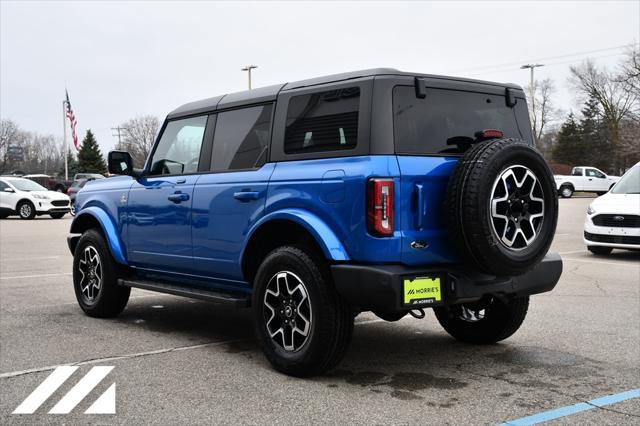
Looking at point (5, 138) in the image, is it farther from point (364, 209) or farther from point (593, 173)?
point (364, 209)

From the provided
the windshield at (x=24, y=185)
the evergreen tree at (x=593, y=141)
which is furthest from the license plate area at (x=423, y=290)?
the evergreen tree at (x=593, y=141)

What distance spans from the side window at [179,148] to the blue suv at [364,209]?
0.18 metres

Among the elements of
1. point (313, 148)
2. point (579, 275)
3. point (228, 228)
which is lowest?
point (579, 275)

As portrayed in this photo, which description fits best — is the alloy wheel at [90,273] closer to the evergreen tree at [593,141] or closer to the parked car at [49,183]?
the parked car at [49,183]

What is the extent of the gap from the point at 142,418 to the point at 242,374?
1043mm

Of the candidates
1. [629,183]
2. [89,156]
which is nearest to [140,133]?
[89,156]

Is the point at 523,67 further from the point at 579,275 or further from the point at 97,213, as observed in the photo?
the point at 97,213

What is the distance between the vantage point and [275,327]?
5062mm

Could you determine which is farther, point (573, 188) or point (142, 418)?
point (573, 188)

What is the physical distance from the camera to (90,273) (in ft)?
23.8

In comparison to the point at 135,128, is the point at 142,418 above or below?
below

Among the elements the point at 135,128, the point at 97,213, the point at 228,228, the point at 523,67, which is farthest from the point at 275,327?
the point at 135,128

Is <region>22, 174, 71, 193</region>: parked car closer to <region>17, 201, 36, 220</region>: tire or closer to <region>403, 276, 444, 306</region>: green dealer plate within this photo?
<region>17, 201, 36, 220</region>: tire

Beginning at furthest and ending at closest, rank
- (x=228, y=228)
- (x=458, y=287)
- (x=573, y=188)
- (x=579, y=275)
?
(x=573, y=188) → (x=579, y=275) → (x=228, y=228) → (x=458, y=287)
